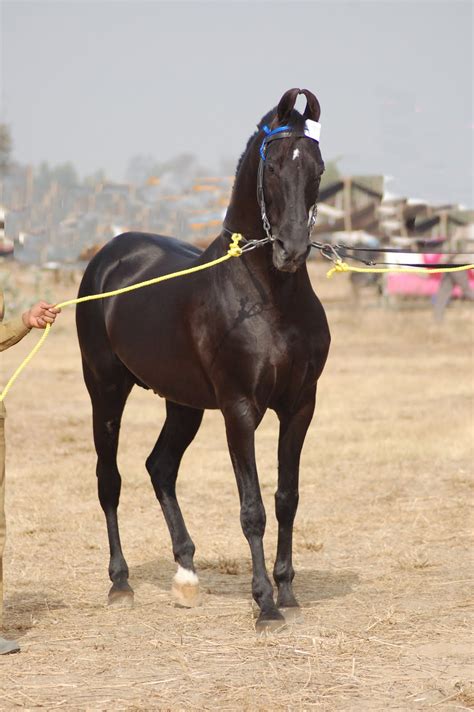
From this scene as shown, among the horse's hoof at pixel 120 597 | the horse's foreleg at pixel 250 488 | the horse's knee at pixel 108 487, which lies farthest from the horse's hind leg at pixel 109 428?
the horse's foreleg at pixel 250 488

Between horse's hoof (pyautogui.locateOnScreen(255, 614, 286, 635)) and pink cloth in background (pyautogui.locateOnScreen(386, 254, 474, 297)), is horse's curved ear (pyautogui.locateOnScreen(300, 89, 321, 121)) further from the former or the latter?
pink cloth in background (pyautogui.locateOnScreen(386, 254, 474, 297))

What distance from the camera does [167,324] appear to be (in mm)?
6328

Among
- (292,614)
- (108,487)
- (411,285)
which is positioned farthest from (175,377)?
(411,285)

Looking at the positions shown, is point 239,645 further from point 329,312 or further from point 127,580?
point 329,312

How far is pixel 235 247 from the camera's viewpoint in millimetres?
5730

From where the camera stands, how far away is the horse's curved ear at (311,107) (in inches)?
215

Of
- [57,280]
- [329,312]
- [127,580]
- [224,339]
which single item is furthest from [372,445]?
[57,280]

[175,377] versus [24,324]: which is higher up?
[24,324]

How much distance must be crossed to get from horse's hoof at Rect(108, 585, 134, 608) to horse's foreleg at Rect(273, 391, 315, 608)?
933 mm

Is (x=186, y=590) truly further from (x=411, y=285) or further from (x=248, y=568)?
(x=411, y=285)

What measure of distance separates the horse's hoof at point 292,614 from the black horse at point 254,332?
0.15ft

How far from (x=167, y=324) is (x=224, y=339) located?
0.65 meters

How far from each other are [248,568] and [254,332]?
215 centimetres

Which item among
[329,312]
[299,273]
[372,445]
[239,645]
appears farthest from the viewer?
[329,312]
